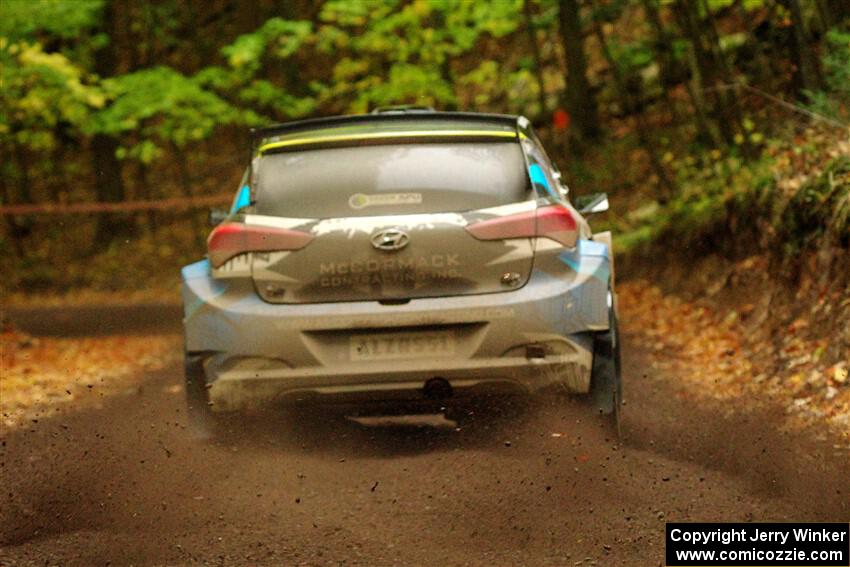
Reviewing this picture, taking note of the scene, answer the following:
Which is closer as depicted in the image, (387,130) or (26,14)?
(387,130)

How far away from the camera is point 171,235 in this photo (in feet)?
94.1

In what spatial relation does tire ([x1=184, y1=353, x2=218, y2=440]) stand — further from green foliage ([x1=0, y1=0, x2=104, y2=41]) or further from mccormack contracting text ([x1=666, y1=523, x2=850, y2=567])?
green foliage ([x1=0, y1=0, x2=104, y2=41])

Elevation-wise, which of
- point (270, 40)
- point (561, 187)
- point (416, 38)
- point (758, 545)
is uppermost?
point (270, 40)

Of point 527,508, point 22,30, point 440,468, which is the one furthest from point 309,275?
point 22,30

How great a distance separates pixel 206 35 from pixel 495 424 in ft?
88.3

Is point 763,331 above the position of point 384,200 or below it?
below

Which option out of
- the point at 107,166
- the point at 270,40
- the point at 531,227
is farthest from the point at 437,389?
the point at 107,166

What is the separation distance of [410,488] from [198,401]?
53.7 inches

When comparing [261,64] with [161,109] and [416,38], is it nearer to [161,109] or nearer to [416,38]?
[161,109]

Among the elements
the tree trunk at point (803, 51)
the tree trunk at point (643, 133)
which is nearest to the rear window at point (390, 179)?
the tree trunk at point (803, 51)

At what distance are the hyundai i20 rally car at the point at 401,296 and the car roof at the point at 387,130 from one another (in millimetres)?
227

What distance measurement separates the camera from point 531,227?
6336 millimetres

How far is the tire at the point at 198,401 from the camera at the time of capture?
657cm

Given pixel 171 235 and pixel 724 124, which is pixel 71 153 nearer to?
pixel 171 235
